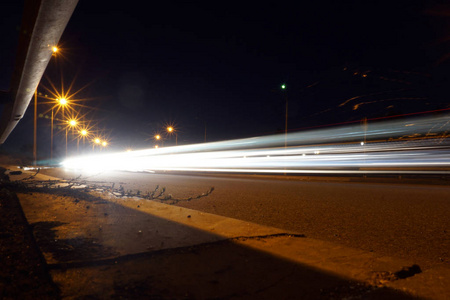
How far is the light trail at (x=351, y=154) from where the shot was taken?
1964 cm

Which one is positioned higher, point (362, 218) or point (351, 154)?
point (351, 154)

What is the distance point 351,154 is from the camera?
23.9 metres

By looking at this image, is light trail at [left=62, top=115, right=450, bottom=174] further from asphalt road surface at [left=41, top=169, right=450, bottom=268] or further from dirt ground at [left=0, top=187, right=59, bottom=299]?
dirt ground at [left=0, top=187, right=59, bottom=299]

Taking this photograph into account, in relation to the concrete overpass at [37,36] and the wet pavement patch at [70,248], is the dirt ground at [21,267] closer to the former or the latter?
the wet pavement patch at [70,248]

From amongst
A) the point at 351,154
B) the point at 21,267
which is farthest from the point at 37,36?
the point at 351,154

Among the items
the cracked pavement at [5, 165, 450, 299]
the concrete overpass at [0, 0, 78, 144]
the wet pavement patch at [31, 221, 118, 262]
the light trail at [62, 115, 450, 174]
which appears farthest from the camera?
the light trail at [62, 115, 450, 174]

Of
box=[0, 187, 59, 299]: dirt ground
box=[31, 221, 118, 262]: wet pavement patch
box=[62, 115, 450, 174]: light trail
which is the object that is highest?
box=[62, 115, 450, 174]: light trail

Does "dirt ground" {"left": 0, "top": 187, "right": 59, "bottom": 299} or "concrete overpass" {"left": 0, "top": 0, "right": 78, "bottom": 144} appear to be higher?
"concrete overpass" {"left": 0, "top": 0, "right": 78, "bottom": 144}

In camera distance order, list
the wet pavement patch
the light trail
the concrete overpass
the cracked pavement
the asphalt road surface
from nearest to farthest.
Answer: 1. the cracked pavement
2. the wet pavement patch
3. the concrete overpass
4. the asphalt road surface
5. the light trail

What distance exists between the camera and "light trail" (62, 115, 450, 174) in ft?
64.4

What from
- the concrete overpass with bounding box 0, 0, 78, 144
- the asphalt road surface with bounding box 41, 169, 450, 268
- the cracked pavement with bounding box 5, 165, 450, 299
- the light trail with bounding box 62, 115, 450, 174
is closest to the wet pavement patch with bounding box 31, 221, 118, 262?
the cracked pavement with bounding box 5, 165, 450, 299

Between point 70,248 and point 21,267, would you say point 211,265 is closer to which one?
point 70,248

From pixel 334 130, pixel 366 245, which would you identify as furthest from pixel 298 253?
pixel 334 130

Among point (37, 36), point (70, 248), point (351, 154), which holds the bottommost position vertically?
point (70, 248)
